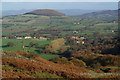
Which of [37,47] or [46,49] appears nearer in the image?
[46,49]

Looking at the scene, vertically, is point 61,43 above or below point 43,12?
below

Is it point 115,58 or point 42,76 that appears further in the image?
point 115,58

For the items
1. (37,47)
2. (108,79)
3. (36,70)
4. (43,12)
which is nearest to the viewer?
(108,79)

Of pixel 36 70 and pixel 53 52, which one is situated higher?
pixel 36 70

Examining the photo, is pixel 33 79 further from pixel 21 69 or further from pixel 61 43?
pixel 61 43

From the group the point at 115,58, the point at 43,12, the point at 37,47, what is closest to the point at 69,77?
the point at 115,58

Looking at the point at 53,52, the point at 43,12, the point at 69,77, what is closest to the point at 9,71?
the point at 69,77

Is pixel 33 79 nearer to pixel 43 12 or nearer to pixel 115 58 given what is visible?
pixel 115 58

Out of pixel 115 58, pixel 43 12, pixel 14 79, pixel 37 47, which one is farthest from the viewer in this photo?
pixel 43 12

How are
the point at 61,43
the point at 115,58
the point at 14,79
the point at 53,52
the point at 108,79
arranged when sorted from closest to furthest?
1. the point at 14,79
2. the point at 108,79
3. the point at 115,58
4. the point at 53,52
5. the point at 61,43
